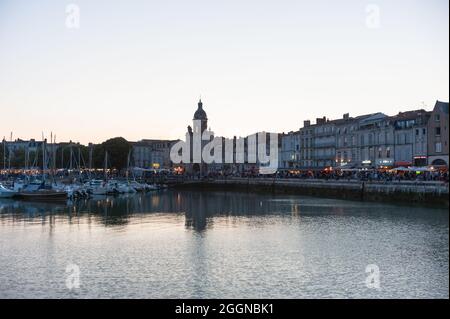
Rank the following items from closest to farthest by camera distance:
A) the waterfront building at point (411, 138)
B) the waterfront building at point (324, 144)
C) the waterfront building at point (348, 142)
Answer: the waterfront building at point (411, 138) < the waterfront building at point (348, 142) < the waterfront building at point (324, 144)

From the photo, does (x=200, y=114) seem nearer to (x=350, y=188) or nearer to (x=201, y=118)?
(x=201, y=118)

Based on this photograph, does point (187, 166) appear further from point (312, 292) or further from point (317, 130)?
point (312, 292)

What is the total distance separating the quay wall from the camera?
59.7 metres

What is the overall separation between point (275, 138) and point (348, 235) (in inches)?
4221

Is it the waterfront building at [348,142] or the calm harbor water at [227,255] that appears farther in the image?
the waterfront building at [348,142]

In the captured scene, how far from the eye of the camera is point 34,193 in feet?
240

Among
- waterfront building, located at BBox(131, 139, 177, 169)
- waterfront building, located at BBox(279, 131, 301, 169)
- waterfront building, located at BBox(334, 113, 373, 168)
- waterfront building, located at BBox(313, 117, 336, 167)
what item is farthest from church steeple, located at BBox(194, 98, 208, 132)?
waterfront building, located at BBox(334, 113, 373, 168)

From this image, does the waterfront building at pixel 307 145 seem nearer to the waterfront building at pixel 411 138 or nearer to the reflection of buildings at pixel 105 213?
the waterfront building at pixel 411 138

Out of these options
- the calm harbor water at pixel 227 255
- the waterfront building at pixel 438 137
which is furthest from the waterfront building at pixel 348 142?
the calm harbor water at pixel 227 255

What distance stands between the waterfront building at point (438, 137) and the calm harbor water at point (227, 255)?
26.6 m

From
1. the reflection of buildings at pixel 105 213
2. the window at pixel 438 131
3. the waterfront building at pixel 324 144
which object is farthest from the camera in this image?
the waterfront building at pixel 324 144

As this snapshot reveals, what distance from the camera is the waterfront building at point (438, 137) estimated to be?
246 feet

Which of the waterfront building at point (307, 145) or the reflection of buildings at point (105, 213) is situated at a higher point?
Answer: the waterfront building at point (307, 145)
